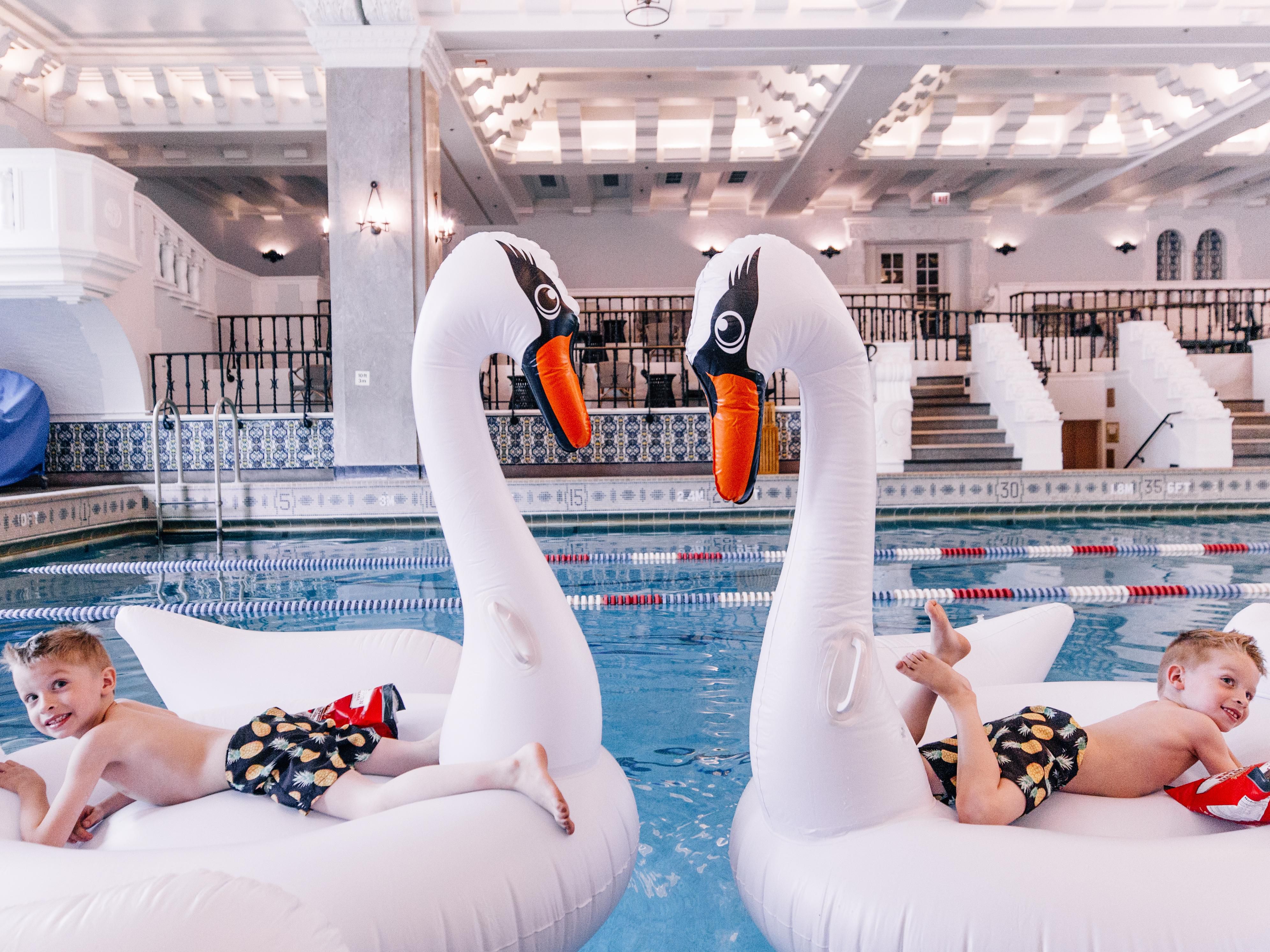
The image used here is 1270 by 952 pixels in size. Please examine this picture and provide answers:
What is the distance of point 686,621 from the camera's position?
435 cm

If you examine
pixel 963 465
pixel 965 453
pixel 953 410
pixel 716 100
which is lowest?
pixel 963 465

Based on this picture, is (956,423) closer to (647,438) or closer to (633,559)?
(647,438)

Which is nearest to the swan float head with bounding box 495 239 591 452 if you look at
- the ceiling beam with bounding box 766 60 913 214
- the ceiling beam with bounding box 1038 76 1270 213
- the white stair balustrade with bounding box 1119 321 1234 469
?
the ceiling beam with bounding box 766 60 913 214

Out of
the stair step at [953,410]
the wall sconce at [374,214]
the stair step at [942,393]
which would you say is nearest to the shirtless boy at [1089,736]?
the wall sconce at [374,214]

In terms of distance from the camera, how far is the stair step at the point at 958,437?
34.2ft

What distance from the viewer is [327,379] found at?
10.5 metres

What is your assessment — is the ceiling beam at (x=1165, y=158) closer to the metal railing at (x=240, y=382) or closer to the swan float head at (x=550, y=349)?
the metal railing at (x=240, y=382)

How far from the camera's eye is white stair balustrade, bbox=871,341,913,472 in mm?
9547

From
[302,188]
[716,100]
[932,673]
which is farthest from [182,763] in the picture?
[302,188]

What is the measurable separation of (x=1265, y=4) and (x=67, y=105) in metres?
13.3

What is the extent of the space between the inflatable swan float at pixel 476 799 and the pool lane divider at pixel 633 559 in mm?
4111

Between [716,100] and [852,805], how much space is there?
1181 cm

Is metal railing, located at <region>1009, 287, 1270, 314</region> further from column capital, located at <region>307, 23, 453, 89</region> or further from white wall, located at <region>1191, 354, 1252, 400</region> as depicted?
column capital, located at <region>307, 23, 453, 89</region>

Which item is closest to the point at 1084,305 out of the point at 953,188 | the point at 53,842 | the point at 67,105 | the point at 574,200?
the point at 953,188
